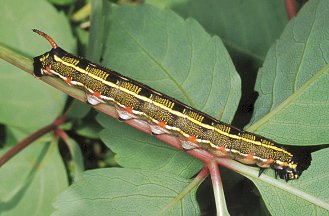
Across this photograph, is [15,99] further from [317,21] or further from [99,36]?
[317,21]

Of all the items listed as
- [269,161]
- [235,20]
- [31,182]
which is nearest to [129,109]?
[269,161]

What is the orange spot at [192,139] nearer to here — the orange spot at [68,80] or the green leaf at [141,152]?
the green leaf at [141,152]

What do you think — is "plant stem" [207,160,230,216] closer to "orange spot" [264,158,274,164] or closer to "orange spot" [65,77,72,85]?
"orange spot" [264,158,274,164]

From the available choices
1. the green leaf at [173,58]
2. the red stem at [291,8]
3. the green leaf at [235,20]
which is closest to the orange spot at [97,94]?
the green leaf at [173,58]

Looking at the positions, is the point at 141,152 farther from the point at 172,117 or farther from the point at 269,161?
the point at 269,161

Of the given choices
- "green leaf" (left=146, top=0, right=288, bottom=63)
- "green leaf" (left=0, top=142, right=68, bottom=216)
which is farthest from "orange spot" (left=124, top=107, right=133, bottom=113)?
"green leaf" (left=146, top=0, right=288, bottom=63)
